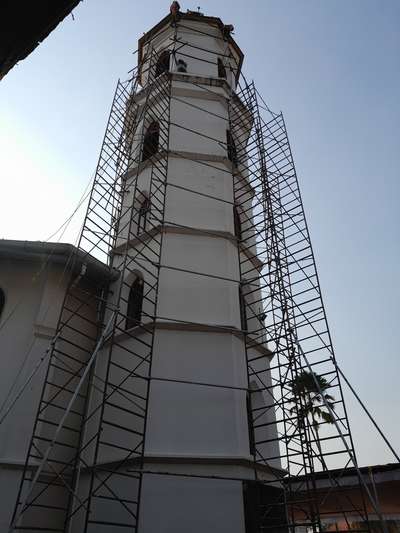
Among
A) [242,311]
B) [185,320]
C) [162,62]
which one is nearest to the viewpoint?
[185,320]

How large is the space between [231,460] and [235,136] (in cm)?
1173

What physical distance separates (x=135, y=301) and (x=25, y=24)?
972 centimetres

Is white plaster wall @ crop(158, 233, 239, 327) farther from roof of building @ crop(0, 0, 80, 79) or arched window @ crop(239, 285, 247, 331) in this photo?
roof of building @ crop(0, 0, 80, 79)

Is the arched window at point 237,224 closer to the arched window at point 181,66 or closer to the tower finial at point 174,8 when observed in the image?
the arched window at point 181,66

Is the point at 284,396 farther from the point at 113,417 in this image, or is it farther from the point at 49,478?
the point at 49,478

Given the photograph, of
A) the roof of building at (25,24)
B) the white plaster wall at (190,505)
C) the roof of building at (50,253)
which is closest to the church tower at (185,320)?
the white plaster wall at (190,505)

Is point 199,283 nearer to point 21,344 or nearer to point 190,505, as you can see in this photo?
point 21,344

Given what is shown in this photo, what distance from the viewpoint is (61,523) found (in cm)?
952

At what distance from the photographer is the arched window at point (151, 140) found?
16.0m

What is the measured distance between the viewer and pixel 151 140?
16406mm

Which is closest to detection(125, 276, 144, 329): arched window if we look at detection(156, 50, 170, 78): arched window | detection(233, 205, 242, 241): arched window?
detection(233, 205, 242, 241): arched window

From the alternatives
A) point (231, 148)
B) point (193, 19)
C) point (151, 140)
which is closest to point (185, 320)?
point (231, 148)

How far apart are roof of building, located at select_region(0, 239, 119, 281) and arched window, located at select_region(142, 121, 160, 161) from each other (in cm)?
549

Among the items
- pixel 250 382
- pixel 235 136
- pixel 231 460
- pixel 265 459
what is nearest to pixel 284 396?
pixel 250 382
